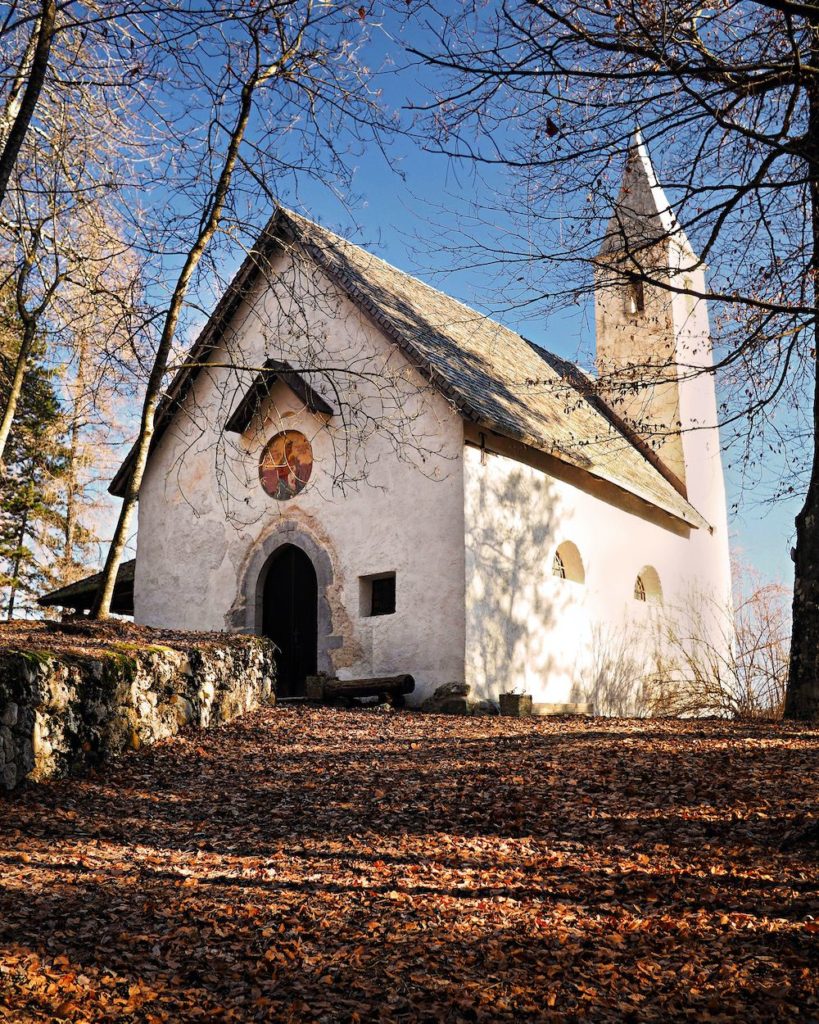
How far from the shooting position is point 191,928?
4.43 meters

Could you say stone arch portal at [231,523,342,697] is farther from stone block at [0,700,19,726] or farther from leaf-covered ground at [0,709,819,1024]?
stone block at [0,700,19,726]

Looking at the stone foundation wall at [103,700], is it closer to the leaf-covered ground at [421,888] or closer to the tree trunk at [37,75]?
the leaf-covered ground at [421,888]

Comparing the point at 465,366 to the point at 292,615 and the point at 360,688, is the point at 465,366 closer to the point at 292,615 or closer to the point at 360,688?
the point at 292,615

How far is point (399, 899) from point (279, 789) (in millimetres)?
2576

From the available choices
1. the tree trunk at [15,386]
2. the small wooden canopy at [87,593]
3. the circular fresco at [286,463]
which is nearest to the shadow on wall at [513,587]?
the circular fresco at [286,463]

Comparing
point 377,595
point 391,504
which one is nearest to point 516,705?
point 377,595

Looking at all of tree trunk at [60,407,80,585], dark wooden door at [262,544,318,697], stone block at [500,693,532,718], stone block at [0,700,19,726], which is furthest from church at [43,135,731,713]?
tree trunk at [60,407,80,585]

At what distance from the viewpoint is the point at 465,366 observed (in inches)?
566

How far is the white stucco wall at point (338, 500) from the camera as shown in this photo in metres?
12.5

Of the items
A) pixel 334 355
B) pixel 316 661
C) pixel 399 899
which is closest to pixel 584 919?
pixel 399 899

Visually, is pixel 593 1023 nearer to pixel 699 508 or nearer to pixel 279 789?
pixel 279 789

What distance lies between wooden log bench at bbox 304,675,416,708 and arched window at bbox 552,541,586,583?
149 inches

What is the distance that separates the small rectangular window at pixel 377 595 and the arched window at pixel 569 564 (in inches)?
118

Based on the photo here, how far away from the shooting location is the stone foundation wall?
6.75 meters
